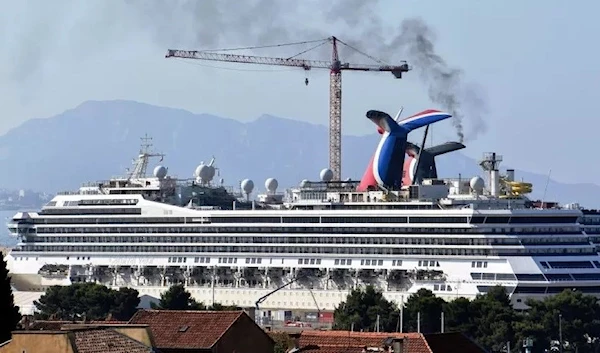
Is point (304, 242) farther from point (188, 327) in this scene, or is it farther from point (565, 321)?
point (188, 327)

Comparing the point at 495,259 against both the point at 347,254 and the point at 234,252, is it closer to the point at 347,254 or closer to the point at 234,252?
the point at 347,254

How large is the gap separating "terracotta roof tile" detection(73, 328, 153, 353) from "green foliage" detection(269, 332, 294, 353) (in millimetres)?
12289

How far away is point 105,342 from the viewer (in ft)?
144

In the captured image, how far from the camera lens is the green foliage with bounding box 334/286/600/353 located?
10581 centimetres

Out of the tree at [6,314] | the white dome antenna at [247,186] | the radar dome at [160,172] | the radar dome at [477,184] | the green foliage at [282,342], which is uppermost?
the radar dome at [160,172]

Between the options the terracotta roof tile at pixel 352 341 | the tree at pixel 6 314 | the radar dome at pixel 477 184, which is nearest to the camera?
the tree at pixel 6 314

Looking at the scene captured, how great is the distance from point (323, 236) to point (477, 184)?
1134cm

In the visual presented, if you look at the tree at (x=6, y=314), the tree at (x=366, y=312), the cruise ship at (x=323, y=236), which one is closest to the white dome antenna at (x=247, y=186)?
the cruise ship at (x=323, y=236)

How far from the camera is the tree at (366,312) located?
112 metres

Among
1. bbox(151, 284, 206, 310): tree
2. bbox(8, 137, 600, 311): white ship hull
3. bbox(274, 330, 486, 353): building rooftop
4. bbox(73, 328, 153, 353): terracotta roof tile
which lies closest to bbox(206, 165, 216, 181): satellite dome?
bbox(8, 137, 600, 311): white ship hull

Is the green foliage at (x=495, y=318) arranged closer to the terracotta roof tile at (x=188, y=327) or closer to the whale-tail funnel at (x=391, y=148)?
the whale-tail funnel at (x=391, y=148)

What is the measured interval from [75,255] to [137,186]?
23.6 ft

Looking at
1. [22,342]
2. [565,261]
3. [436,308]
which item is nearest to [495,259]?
[565,261]

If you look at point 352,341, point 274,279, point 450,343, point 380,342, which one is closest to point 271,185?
point 274,279
